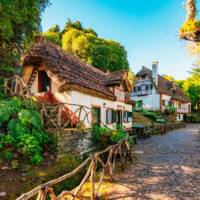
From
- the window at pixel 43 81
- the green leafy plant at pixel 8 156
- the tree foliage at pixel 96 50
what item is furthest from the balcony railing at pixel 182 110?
the green leafy plant at pixel 8 156

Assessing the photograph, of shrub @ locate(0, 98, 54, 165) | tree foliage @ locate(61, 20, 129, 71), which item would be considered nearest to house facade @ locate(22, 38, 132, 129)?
shrub @ locate(0, 98, 54, 165)

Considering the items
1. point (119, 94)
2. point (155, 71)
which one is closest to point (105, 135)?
point (119, 94)

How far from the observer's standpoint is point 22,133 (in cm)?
952

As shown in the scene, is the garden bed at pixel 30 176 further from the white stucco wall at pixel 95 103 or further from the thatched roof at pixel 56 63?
the thatched roof at pixel 56 63

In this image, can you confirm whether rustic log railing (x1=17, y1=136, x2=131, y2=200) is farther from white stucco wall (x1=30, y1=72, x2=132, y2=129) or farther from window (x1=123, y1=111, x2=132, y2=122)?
window (x1=123, y1=111, x2=132, y2=122)

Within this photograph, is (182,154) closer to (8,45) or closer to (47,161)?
(47,161)

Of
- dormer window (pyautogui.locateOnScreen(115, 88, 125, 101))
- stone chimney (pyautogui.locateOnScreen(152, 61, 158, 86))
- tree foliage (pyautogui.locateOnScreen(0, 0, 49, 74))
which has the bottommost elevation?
dormer window (pyautogui.locateOnScreen(115, 88, 125, 101))

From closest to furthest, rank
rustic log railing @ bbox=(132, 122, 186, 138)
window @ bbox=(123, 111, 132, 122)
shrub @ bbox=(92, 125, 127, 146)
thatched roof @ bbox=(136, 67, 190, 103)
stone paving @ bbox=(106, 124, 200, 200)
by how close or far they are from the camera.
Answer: stone paving @ bbox=(106, 124, 200, 200), shrub @ bbox=(92, 125, 127, 146), rustic log railing @ bbox=(132, 122, 186, 138), window @ bbox=(123, 111, 132, 122), thatched roof @ bbox=(136, 67, 190, 103)

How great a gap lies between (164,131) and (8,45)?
20.3 metres

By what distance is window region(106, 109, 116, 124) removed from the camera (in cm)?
1925

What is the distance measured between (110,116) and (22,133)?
11.0 meters

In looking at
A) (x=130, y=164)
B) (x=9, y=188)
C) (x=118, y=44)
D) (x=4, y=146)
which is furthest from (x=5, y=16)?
(x=118, y=44)

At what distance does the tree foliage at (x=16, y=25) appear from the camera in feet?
34.7

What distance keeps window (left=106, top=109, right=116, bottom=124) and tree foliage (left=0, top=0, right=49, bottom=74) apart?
27.5 feet
